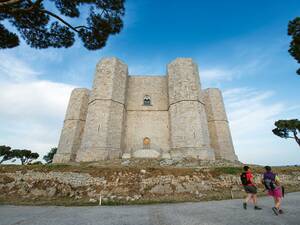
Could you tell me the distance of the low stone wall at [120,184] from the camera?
26.0 feet

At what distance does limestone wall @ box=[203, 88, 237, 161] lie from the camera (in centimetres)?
2034

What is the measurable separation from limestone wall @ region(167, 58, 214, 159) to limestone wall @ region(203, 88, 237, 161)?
Answer: 12.7 feet

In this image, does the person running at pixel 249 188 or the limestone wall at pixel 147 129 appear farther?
the limestone wall at pixel 147 129

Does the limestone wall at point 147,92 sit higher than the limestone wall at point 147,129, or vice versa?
the limestone wall at point 147,92

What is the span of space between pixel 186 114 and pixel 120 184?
1136 cm

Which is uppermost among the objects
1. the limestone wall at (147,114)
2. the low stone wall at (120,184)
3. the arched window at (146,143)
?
the limestone wall at (147,114)

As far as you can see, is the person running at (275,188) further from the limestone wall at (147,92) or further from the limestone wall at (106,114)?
the limestone wall at (147,92)

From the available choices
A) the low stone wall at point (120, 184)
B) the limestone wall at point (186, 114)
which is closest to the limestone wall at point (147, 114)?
the limestone wall at point (186, 114)

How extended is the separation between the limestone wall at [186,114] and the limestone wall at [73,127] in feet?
38.2

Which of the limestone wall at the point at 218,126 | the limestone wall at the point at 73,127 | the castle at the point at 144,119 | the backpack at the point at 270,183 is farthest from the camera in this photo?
the limestone wall at the point at 218,126

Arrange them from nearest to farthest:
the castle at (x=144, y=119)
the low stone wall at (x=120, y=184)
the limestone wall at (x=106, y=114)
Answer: the low stone wall at (x=120, y=184), the limestone wall at (x=106, y=114), the castle at (x=144, y=119)

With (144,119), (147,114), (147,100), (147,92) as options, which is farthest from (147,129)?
(147,92)

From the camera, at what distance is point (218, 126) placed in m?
21.7

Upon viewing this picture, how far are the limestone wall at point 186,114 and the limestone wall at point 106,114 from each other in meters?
6.18
